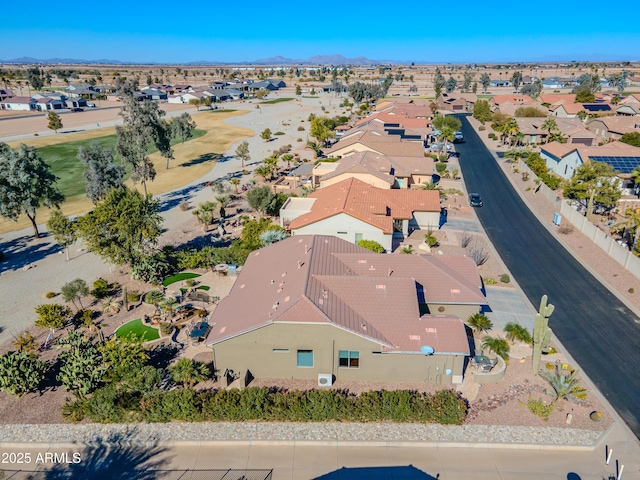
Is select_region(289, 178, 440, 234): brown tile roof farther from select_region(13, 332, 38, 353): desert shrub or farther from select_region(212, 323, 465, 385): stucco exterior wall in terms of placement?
select_region(13, 332, 38, 353): desert shrub

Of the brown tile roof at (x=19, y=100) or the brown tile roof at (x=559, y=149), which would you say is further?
the brown tile roof at (x=19, y=100)

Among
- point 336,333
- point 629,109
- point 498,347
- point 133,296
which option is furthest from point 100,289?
point 629,109

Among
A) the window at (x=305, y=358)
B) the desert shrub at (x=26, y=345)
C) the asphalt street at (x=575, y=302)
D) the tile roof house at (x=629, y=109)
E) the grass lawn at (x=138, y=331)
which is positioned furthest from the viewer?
the tile roof house at (x=629, y=109)

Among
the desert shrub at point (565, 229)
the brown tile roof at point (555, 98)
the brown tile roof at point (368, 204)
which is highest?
the brown tile roof at point (555, 98)

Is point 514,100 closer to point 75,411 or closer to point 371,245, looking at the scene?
point 371,245

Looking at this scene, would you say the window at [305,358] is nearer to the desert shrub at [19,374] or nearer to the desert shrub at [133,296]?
the desert shrub at [19,374]

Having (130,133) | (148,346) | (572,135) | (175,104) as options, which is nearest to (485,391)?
(148,346)

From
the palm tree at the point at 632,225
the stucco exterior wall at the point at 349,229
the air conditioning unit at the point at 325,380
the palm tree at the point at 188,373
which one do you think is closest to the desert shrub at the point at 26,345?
the palm tree at the point at 188,373

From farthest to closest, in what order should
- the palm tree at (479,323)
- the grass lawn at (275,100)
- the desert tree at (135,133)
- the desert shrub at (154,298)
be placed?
A: the grass lawn at (275,100)
the desert tree at (135,133)
the desert shrub at (154,298)
the palm tree at (479,323)
